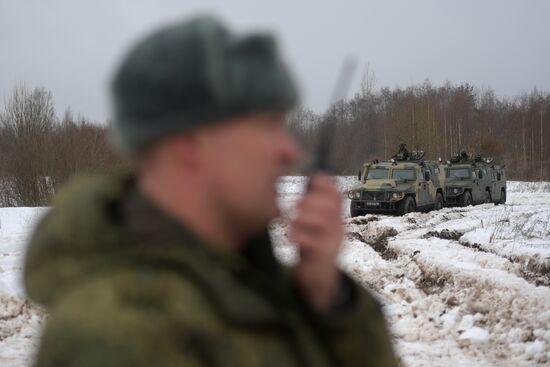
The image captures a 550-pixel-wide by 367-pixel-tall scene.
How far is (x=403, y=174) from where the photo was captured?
17234 millimetres

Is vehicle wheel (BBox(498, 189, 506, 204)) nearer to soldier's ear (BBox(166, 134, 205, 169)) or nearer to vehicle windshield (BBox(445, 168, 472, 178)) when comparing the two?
vehicle windshield (BBox(445, 168, 472, 178))

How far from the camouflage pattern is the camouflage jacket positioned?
1554cm

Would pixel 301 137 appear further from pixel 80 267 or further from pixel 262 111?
pixel 80 267

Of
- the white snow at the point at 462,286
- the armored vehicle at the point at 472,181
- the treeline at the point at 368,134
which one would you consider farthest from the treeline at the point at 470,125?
the white snow at the point at 462,286

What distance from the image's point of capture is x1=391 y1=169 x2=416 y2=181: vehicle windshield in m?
17.1

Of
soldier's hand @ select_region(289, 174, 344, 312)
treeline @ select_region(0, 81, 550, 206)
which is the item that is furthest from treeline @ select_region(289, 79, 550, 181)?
soldier's hand @ select_region(289, 174, 344, 312)

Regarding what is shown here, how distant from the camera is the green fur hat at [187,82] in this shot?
0.89m

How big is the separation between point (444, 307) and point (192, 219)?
5784 mm

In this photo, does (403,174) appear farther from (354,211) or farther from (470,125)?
(470,125)

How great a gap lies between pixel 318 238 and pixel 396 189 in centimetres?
1569

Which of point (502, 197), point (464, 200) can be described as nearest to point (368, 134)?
point (464, 200)

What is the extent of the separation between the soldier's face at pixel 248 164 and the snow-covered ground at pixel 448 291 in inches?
27.3

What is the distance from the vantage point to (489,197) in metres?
21.6

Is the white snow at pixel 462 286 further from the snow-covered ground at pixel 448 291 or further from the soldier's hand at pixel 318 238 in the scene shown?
the soldier's hand at pixel 318 238
